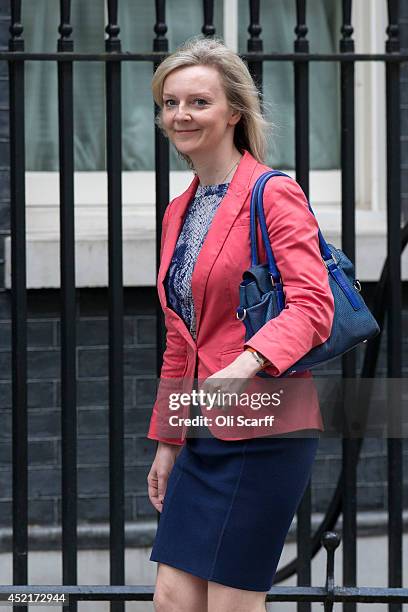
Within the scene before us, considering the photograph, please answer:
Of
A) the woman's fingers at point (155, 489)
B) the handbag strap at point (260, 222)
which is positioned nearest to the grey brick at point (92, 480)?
the woman's fingers at point (155, 489)

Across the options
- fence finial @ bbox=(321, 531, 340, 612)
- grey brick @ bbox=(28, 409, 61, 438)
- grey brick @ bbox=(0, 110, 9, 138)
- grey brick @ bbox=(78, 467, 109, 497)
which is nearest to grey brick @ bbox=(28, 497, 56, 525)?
grey brick @ bbox=(78, 467, 109, 497)

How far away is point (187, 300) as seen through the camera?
3.04 m

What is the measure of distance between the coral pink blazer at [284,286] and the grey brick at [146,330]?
2.21 m

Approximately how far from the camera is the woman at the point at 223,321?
2877 mm

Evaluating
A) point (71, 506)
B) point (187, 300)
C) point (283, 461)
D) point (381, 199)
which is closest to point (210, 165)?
point (187, 300)

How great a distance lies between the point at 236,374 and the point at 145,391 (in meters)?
2.71

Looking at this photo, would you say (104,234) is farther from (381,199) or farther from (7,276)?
(381,199)

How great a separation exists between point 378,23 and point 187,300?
291 centimetres

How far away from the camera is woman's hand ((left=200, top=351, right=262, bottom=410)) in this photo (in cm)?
272

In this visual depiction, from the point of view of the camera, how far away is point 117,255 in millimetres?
3863

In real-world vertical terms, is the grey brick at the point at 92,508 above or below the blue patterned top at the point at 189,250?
below

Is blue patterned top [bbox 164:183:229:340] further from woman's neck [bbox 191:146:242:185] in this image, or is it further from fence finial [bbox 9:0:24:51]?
fence finial [bbox 9:0:24:51]

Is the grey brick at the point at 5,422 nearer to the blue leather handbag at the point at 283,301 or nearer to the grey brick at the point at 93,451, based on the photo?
the grey brick at the point at 93,451

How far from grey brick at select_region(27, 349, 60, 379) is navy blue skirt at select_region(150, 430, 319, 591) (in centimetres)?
Answer: 234
